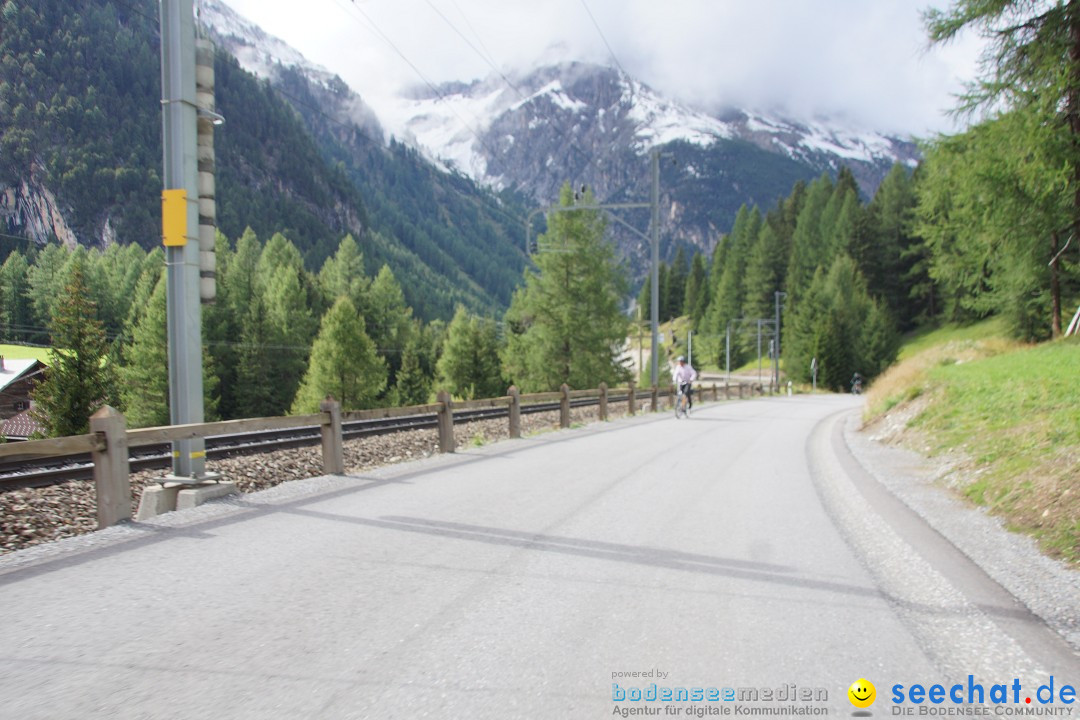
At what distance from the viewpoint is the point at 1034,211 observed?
20.7m

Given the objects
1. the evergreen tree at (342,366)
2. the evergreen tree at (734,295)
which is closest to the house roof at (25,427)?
the evergreen tree at (342,366)

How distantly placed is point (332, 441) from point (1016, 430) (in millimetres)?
9041

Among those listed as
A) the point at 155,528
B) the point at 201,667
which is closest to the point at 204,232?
the point at 155,528

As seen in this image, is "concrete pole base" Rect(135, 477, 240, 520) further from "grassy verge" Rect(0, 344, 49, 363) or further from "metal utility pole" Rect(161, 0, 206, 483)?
"grassy verge" Rect(0, 344, 49, 363)

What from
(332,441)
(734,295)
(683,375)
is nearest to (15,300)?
(332,441)

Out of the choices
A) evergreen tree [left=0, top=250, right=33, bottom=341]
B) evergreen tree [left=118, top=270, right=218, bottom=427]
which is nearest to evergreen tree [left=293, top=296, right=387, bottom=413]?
evergreen tree [left=118, top=270, right=218, bottom=427]

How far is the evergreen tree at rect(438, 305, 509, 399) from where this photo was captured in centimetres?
6788

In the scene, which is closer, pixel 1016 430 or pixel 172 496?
pixel 172 496

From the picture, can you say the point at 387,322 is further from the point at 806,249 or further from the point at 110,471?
the point at 110,471

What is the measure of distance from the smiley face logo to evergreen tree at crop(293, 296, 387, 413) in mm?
51354

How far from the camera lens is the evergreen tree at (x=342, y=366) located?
174 ft

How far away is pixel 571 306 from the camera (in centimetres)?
4456

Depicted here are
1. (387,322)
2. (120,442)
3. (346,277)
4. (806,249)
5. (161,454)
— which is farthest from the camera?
(806,249)

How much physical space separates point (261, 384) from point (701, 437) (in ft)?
163
